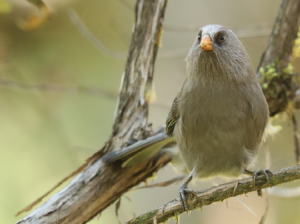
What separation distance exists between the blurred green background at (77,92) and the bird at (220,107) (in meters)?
1.71

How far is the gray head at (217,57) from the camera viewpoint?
1944mm

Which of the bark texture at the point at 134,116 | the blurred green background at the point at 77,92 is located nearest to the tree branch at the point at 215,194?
the bark texture at the point at 134,116

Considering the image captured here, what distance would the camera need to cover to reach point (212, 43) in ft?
6.28

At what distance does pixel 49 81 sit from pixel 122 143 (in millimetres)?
2103

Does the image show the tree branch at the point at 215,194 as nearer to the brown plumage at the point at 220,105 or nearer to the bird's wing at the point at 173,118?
the brown plumage at the point at 220,105

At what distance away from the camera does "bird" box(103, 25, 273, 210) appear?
1.92m

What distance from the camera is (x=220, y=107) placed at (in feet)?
6.27

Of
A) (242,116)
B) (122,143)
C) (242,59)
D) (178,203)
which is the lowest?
(178,203)

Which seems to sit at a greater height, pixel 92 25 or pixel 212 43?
pixel 92 25

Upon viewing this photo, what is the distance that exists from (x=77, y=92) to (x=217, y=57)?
242cm

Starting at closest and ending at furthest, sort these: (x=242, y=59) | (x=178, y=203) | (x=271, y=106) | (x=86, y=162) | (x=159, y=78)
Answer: (x=178, y=203)
(x=242, y=59)
(x=86, y=162)
(x=271, y=106)
(x=159, y=78)

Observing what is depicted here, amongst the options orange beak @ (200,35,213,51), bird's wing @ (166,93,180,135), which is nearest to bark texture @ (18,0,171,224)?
bird's wing @ (166,93,180,135)

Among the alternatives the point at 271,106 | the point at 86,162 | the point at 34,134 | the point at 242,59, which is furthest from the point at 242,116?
the point at 34,134

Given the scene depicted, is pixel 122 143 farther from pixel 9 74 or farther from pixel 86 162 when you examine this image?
pixel 9 74
